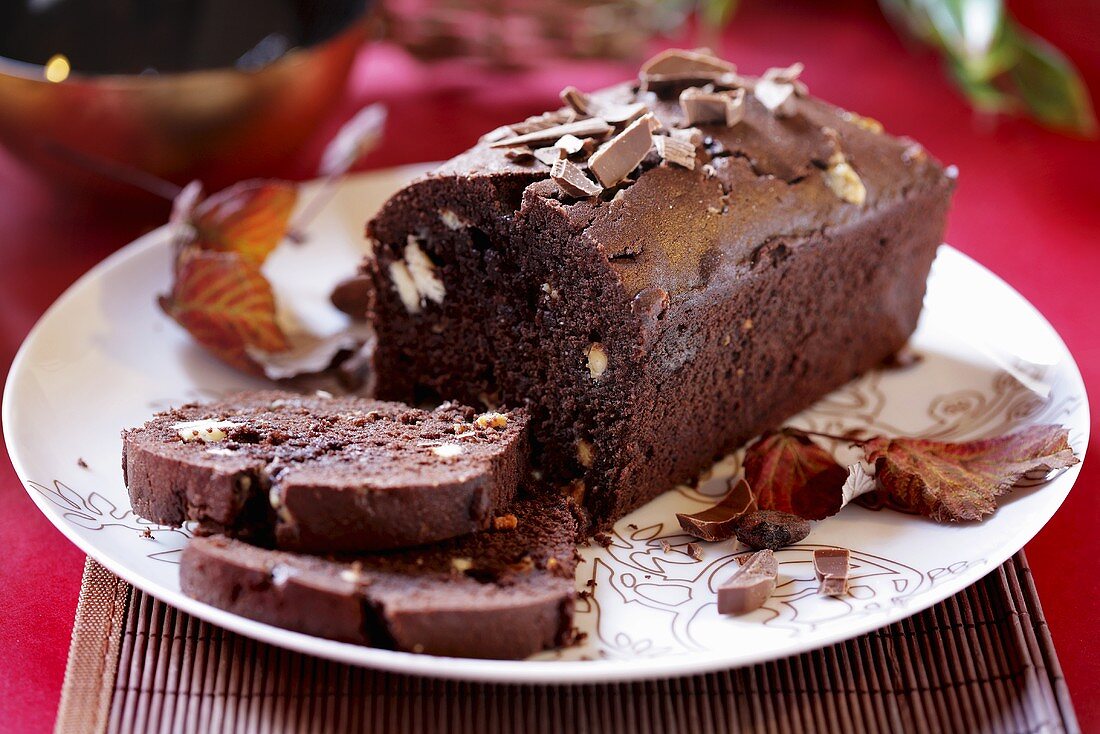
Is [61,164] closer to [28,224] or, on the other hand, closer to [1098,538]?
[28,224]

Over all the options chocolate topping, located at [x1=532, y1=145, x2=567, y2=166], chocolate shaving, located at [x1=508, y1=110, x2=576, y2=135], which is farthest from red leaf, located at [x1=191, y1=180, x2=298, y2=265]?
chocolate topping, located at [x1=532, y1=145, x2=567, y2=166]

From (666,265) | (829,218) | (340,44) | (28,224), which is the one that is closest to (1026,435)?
(829,218)

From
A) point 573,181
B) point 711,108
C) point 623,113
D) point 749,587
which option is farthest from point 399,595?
point 711,108

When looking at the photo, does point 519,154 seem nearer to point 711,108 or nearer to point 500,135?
point 500,135

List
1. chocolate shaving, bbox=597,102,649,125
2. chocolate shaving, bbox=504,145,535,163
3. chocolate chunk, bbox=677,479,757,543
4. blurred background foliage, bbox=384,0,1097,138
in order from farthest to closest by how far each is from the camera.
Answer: blurred background foliage, bbox=384,0,1097,138
chocolate shaving, bbox=597,102,649,125
chocolate shaving, bbox=504,145,535,163
chocolate chunk, bbox=677,479,757,543

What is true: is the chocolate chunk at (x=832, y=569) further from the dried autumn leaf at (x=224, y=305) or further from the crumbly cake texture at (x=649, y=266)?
the dried autumn leaf at (x=224, y=305)

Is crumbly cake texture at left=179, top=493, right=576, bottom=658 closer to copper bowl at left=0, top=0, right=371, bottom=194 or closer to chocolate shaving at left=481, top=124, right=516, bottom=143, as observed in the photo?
chocolate shaving at left=481, top=124, right=516, bottom=143
